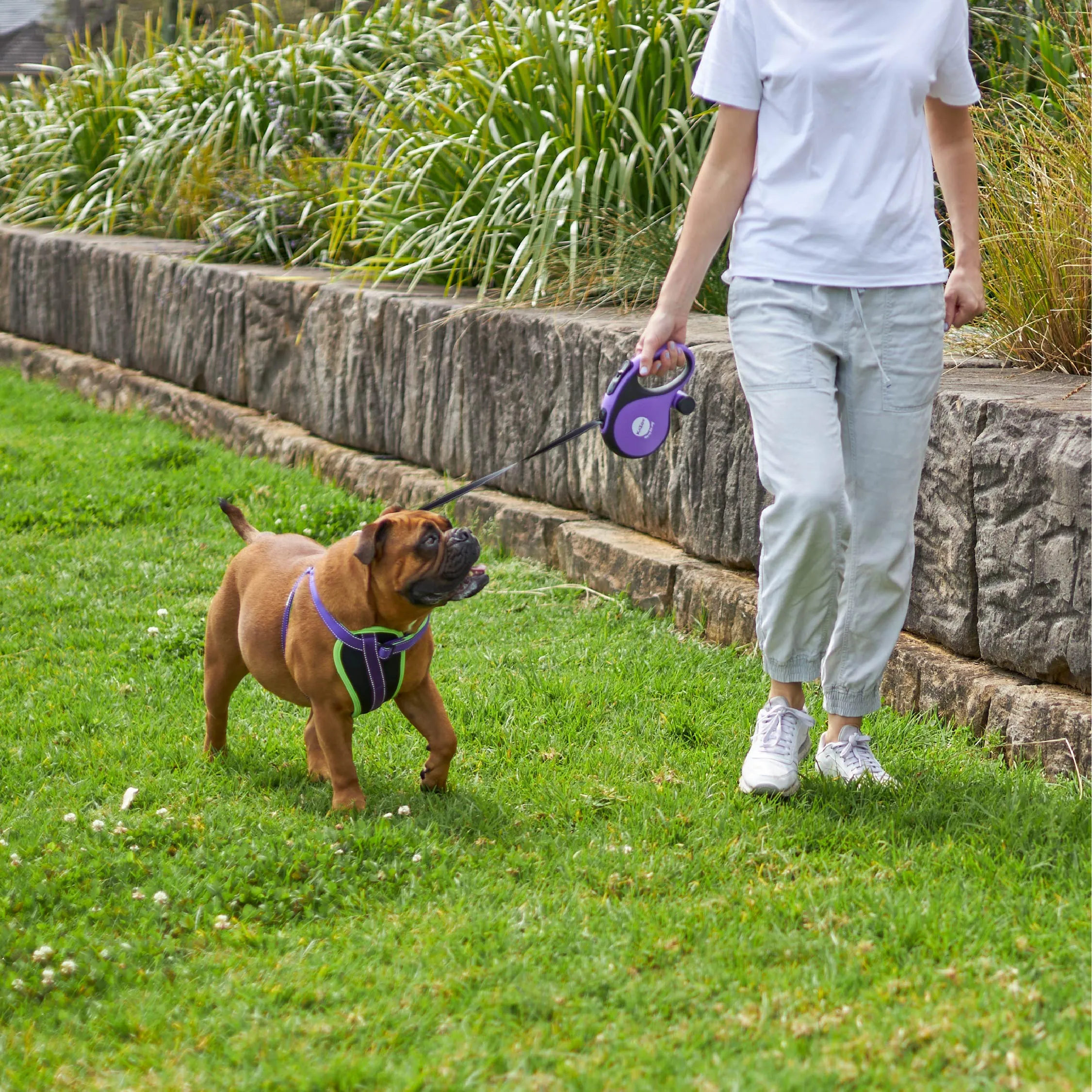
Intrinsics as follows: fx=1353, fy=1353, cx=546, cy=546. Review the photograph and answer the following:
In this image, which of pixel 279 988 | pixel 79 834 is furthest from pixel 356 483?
pixel 279 988

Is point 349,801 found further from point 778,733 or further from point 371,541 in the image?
point 778,733

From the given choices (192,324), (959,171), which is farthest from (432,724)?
(192,324)

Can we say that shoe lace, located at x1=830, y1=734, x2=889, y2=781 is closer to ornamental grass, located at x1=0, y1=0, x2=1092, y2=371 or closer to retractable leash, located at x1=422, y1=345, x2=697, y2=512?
retractable leash, located at x1=422, y1=345, x2=697, y2=512

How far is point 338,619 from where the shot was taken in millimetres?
3301

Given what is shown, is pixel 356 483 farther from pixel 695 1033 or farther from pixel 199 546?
pixel 695 1033

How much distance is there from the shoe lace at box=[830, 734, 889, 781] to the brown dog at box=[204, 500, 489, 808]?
984 mm

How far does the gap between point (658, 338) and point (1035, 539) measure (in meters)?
1.16

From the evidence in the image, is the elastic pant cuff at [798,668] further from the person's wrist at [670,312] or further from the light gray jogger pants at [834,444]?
the person's wrist at [670,312]

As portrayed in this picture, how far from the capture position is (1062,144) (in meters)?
4.34

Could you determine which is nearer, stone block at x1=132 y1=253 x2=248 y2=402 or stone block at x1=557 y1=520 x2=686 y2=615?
stone block at x1=557 y1=520 x2=686 y2=615

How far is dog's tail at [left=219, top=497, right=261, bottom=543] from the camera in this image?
12.6 ft

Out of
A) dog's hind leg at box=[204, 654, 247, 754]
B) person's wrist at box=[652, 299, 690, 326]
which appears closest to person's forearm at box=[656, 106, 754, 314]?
person's wrist at box=[652, 299, 690, 326]

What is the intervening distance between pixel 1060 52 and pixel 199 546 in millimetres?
4262

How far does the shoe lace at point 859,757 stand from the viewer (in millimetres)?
3365
